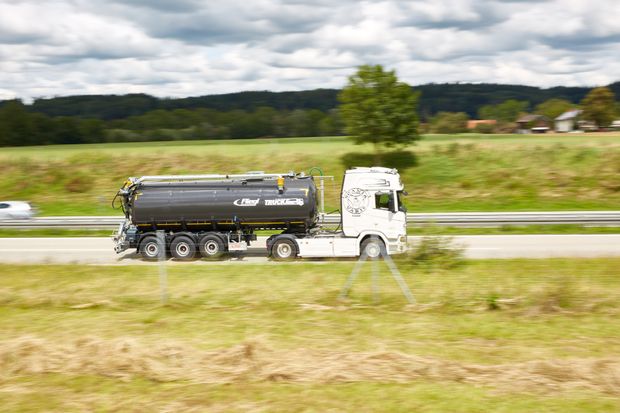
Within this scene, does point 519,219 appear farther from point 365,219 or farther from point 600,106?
point 600,106

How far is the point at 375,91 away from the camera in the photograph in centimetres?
3709

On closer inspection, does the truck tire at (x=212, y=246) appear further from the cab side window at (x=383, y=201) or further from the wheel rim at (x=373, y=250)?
the cab side window at (x=383, y=201)

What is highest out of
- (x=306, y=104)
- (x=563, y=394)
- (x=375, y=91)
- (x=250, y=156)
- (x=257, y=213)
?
(x=306, y=104)

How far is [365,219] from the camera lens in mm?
18328

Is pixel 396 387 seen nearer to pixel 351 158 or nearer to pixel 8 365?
pixel 8 365

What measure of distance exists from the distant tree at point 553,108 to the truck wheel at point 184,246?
9861cm

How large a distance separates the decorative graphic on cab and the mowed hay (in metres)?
9.97

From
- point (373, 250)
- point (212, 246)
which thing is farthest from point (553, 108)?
point (212, 246)

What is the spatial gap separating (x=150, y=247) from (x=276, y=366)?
12469mm

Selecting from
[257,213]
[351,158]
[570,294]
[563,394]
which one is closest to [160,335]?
[563,394]

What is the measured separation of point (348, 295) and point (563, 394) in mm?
4899

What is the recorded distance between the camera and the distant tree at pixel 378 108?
3669 cm

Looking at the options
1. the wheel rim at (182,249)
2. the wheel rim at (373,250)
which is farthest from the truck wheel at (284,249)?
the wheel rim at (182,249)

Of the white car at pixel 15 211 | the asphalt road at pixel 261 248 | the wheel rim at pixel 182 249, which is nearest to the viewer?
the asphalt road at pixel 261 248
